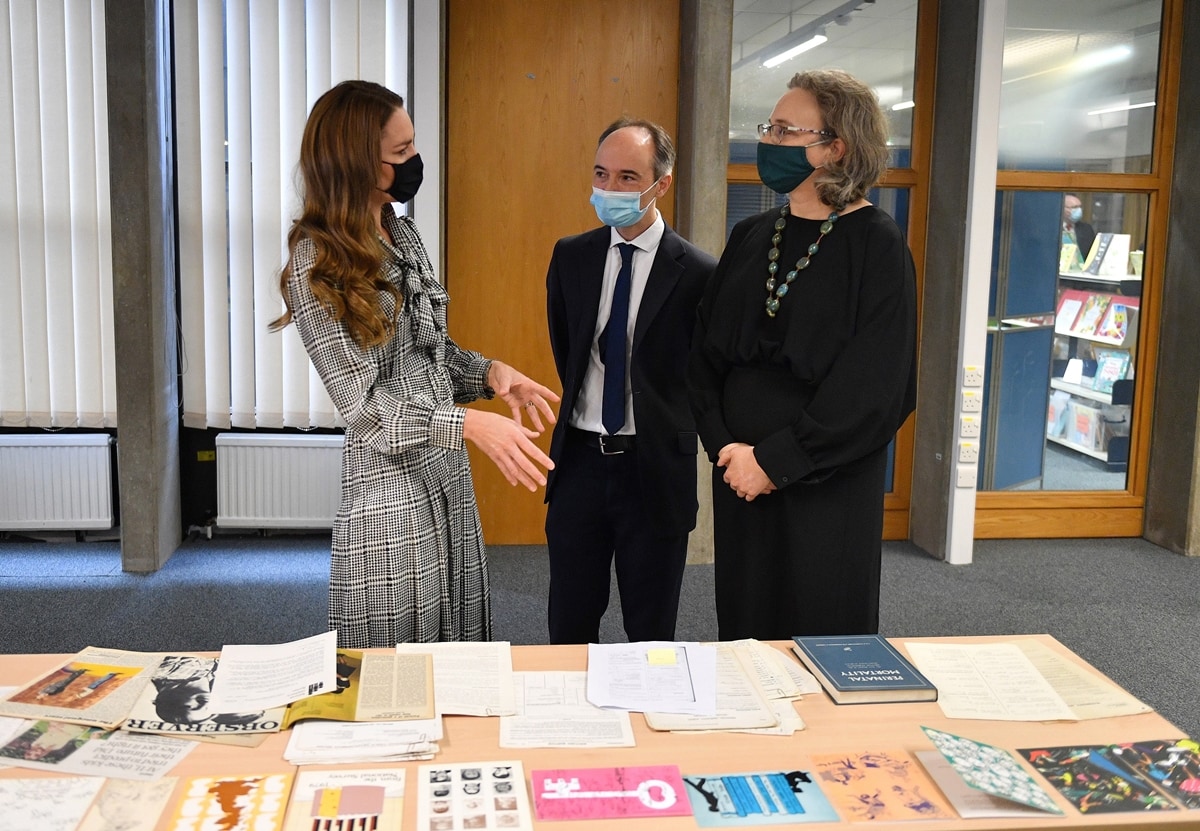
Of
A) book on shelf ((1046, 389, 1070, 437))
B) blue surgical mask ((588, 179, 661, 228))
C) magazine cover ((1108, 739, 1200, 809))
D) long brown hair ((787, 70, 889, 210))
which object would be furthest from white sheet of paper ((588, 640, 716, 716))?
book on shelf ((1046, 389, 1070, 437))

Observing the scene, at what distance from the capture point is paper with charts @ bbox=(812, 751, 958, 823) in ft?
4.47

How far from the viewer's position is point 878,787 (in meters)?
1.42

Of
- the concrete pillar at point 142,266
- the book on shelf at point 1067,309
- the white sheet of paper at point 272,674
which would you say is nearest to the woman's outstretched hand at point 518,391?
the white sheet of paper at point 272,674

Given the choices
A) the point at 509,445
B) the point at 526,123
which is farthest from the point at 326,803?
the point at 526,123

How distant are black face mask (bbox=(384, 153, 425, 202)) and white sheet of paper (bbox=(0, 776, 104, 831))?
128cm

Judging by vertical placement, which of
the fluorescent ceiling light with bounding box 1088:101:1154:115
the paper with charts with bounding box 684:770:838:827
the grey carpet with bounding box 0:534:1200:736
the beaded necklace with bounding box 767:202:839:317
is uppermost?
the fluorescent ceiling light with bounding box 1088:101:1154:115

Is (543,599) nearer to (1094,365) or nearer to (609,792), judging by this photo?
(609,792)

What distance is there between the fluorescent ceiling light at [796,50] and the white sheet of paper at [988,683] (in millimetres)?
3685

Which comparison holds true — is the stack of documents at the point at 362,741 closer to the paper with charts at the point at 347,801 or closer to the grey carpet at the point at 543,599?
the paper with charts at the point at 347,801

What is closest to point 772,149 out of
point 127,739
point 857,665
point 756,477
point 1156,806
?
point 756,477

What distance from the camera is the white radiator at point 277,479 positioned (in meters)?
4.89

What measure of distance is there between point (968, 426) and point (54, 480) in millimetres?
4253

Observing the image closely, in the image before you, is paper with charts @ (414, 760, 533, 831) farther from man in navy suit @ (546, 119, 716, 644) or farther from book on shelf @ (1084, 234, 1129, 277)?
book on shelf @ (1084, 234, 1129, 277)

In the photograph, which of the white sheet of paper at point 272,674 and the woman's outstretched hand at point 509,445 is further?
the woman's outstretched hand at point 509,445
